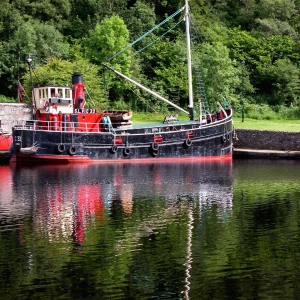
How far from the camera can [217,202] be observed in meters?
30.2

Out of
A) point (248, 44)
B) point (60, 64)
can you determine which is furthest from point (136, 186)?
point (248, 44)

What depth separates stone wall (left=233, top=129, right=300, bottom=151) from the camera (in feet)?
160

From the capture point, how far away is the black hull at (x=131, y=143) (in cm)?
4369

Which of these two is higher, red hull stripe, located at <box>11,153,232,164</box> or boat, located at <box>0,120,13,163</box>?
boat, located at <box>0,120,13,163</box>

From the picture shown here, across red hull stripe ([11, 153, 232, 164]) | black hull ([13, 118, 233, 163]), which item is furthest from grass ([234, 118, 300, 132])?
red hull stripe ([11, 153, 232, 164])

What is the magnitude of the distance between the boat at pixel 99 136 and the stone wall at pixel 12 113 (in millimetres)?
3053

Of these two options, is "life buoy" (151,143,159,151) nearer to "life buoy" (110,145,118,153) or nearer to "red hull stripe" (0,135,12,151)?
"life buoy" (110,145,118,153)

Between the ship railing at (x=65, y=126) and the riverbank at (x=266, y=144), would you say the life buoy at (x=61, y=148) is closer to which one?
the ship railing at (x=65, y=126)

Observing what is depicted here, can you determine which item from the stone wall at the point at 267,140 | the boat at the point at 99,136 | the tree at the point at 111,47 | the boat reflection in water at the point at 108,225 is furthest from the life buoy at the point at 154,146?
the tree at the point at 111,47

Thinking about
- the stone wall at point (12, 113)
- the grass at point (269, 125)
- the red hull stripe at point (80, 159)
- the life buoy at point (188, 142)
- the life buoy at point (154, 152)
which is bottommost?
the red hull stripe at point (80, 159)

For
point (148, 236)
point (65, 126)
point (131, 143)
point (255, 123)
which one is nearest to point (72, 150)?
point (65, 126)

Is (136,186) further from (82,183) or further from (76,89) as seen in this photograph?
(76,89)

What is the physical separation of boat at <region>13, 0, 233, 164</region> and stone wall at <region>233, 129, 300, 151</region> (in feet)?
5.68

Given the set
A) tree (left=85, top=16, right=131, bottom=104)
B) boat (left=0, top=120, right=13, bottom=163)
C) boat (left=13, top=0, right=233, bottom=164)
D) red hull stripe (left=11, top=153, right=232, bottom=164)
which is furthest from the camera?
tree (left=85, top=16, right=131, bottom=104)
